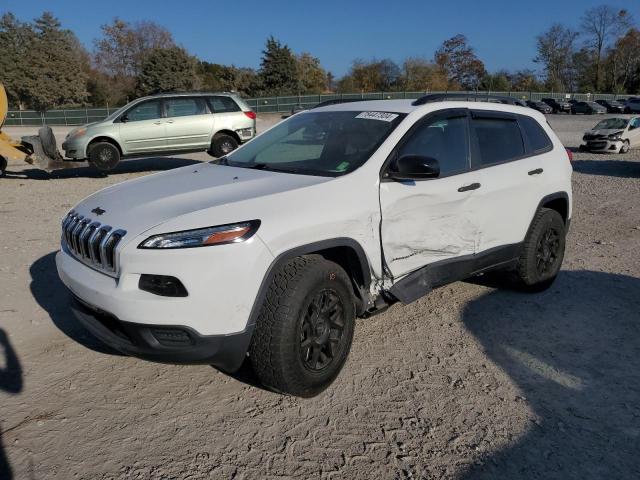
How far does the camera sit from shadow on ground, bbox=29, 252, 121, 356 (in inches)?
159

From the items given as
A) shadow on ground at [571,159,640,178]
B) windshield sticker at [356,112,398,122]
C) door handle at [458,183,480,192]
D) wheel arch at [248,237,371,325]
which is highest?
windshield sticker at [356,112,398,122]

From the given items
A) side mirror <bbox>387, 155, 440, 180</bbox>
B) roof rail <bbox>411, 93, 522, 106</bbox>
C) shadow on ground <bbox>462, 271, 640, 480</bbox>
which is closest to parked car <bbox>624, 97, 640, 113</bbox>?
shadow on ground <bbox>462, 271, 640, 480</bbox>

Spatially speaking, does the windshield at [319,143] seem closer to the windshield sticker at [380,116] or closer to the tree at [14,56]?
the windshield sticker at [380,116]

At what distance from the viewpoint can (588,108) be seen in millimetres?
49344

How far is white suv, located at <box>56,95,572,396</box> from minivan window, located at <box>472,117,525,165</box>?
0.05ft

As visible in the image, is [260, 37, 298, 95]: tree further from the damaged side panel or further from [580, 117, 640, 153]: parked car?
the damaged side panel

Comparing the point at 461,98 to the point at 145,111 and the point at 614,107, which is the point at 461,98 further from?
the point at 614,107

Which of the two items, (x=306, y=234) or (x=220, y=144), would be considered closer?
(x=306, y=234)

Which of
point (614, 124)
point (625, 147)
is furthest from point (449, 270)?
point (614, 124)

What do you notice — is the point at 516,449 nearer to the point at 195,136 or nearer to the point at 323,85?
the point at 195,136

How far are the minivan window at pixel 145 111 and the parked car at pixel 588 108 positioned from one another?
46.9 metres

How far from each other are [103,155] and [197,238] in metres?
10.7

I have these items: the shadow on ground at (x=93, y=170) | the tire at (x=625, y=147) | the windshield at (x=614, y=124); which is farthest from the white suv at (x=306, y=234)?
the windshield at (x=614, y=124)

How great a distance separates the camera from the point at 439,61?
3201 inches
